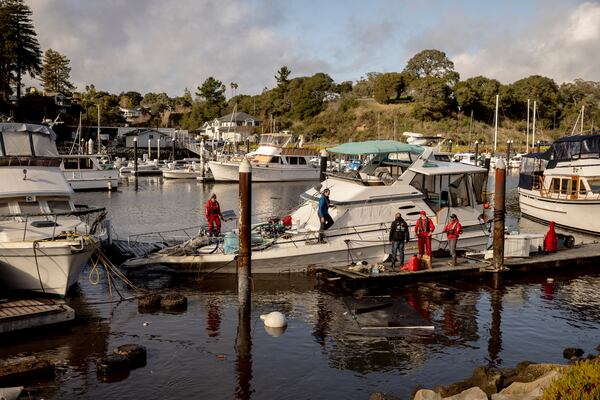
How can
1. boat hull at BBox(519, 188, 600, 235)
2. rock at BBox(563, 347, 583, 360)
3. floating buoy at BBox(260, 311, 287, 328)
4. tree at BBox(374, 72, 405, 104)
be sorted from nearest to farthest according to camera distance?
rock at BBox(563, 347, 583, 360), floating buoy at BBox(260, 311, 287, 328), boat hull at BBox(519, 188, 600, 235), tree at BBox(374, 72, 405, 104)

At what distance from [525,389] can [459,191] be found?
462 inches

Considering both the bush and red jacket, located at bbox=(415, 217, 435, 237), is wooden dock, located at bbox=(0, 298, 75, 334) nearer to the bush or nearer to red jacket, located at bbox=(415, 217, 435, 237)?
red jacket, located at bbox=(415, 217, 435, 237)

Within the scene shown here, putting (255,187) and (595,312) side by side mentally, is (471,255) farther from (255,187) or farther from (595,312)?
(255,187)

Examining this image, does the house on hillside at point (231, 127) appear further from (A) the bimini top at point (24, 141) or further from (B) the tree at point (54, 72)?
(A) the bimini top at point (24, 141)

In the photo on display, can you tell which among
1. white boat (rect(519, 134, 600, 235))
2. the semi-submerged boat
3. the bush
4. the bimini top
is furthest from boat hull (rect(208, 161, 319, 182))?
the bush

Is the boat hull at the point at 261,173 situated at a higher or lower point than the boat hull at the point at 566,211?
higher

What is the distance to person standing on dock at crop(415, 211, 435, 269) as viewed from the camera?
17.8 m

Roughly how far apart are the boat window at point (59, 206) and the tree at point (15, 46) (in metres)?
65.8

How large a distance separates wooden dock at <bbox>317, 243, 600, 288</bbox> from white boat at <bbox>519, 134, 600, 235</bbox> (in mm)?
7464

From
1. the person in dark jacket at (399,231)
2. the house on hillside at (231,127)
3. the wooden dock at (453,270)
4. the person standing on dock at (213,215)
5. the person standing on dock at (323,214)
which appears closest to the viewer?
the wooden dock at (453,270)

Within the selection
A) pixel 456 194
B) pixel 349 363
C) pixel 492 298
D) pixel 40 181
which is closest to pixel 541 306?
pixel 492 298

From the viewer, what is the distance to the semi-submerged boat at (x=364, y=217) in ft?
60.0

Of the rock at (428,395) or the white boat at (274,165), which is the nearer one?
the rock at (428,395)

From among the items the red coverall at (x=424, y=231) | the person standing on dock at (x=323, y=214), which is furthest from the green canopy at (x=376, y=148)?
the red coverall at (x=424, y=231)
